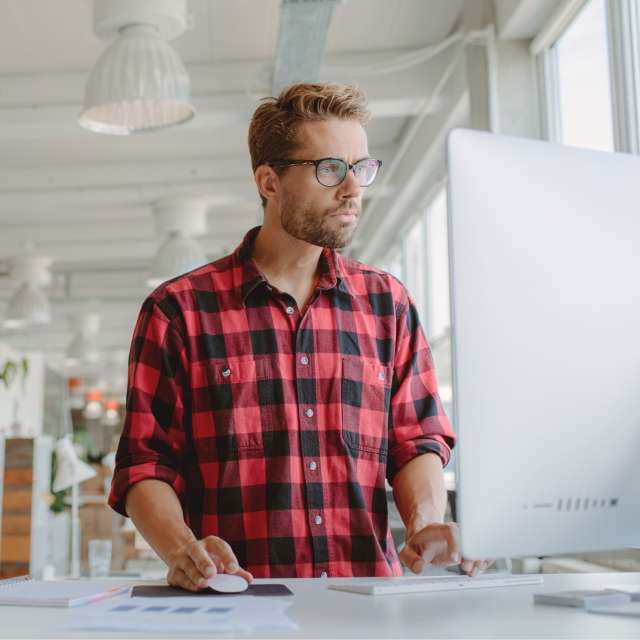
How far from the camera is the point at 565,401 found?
1.01 metres

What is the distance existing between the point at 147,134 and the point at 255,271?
5832 mm

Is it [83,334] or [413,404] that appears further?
[83,334]

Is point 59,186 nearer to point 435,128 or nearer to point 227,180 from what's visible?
point 227,180

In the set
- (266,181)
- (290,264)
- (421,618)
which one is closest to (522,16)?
(266,181)

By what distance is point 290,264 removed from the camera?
1.87 metres

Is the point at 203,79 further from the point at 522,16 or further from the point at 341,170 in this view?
the point at 341,170

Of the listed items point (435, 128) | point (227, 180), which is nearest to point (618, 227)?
point (435, 128)

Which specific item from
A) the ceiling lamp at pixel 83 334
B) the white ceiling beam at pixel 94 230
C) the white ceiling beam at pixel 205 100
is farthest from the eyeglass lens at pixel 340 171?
the ceiling lamp at pixel 83 334

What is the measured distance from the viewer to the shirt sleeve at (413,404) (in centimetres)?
181

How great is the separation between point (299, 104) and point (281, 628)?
3.62 ft

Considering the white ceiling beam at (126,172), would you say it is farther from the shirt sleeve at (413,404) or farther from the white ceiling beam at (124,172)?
the shirt sleeve at (413,404)

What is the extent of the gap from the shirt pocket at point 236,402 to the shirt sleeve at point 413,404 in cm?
27

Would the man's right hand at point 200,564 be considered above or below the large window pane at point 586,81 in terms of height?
below

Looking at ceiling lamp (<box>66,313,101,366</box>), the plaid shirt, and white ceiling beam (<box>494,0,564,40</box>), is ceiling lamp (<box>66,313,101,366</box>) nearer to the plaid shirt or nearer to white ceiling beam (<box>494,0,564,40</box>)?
white ceiling beam (<box>494,0,564,40</box>)
